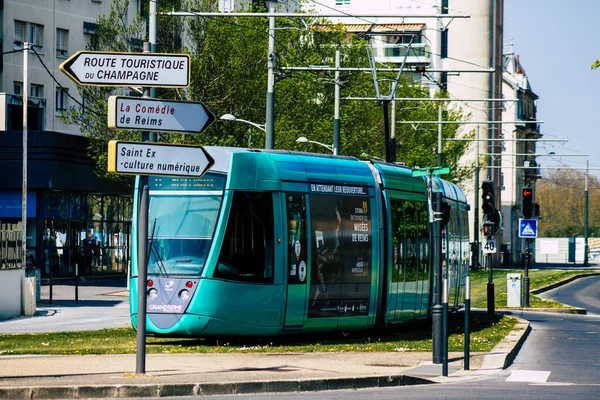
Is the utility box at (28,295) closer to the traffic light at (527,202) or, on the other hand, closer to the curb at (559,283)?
the traffic light at (527,202)

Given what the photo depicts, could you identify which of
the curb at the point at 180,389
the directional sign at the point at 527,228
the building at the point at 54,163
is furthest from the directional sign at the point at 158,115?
the building at the point at 54,163

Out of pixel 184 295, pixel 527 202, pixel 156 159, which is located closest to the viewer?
pixel 156 159

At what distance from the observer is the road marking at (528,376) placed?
15.7 m

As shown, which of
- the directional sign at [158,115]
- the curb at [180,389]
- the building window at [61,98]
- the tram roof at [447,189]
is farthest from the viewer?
the building window at [61,98]

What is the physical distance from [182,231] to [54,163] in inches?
1249

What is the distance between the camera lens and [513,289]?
3922 centimetres

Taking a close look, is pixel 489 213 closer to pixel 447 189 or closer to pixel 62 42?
pixel 447 189

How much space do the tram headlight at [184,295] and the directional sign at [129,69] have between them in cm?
529

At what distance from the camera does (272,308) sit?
64.0ft

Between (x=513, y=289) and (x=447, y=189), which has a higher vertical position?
(x=447, y=189)

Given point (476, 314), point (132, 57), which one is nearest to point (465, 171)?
point (476, 314)

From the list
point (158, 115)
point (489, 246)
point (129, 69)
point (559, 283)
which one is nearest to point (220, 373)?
point (158, 115)

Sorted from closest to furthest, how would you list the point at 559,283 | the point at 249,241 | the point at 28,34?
1. the point at 249,241
2. the point at 28,34
3. the point at 559,283

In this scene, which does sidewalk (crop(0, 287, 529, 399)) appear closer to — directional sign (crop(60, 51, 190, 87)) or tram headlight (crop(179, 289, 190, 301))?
tram headlight (crop(179, 289, 190, 301))
